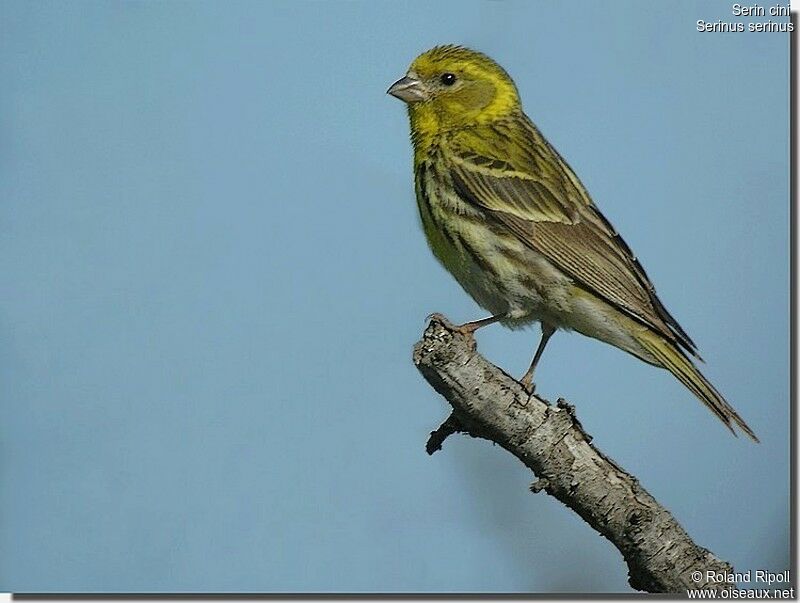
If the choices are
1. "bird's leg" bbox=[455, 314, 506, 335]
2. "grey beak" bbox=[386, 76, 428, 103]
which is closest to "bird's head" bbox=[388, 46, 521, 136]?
"grey beak" bbox=[386, 76, 428, 103]

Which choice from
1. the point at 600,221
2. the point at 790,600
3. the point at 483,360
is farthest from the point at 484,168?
the point at 790,600

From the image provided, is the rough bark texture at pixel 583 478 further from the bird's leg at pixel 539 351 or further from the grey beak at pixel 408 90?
the grey beak at pixel 408 90

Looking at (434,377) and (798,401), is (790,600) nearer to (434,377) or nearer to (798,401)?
(798,401)

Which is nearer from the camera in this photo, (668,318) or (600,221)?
(668,318)

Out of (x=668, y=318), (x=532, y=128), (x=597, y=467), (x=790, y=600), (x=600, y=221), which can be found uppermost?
(x=532, y=128)

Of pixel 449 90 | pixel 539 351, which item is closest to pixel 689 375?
pixel 539 351
